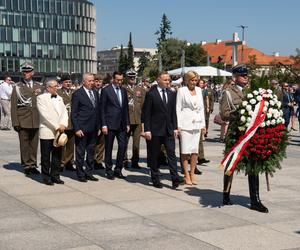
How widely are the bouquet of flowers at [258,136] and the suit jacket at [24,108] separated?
427 centimetres

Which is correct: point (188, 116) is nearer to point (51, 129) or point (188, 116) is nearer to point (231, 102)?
point (231, 102)

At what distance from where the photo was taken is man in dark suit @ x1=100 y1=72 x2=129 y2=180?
9.76 metres

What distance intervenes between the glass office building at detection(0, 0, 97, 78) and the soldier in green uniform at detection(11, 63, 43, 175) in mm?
87253

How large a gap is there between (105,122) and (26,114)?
5.07 ft

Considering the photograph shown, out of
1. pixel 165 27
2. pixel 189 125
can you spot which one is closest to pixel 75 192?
pixel 189 125

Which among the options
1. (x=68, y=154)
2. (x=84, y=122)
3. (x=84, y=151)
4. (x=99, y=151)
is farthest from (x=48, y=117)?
(x=99, y=151)

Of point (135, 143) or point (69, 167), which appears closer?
point (69, 167)

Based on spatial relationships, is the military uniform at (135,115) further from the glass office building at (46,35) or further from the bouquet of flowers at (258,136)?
the glass office building at (46,35)

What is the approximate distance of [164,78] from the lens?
29.4 feet

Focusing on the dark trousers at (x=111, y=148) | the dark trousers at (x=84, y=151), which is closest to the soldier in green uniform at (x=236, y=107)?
the dark trousers at (x=111, y=148)

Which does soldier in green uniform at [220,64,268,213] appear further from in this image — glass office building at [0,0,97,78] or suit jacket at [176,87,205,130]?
glass office building at [0,0,97,78]

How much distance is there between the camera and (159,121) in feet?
29.4

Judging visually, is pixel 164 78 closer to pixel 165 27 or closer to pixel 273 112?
pixel 273 112

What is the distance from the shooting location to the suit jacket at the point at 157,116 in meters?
8.98
